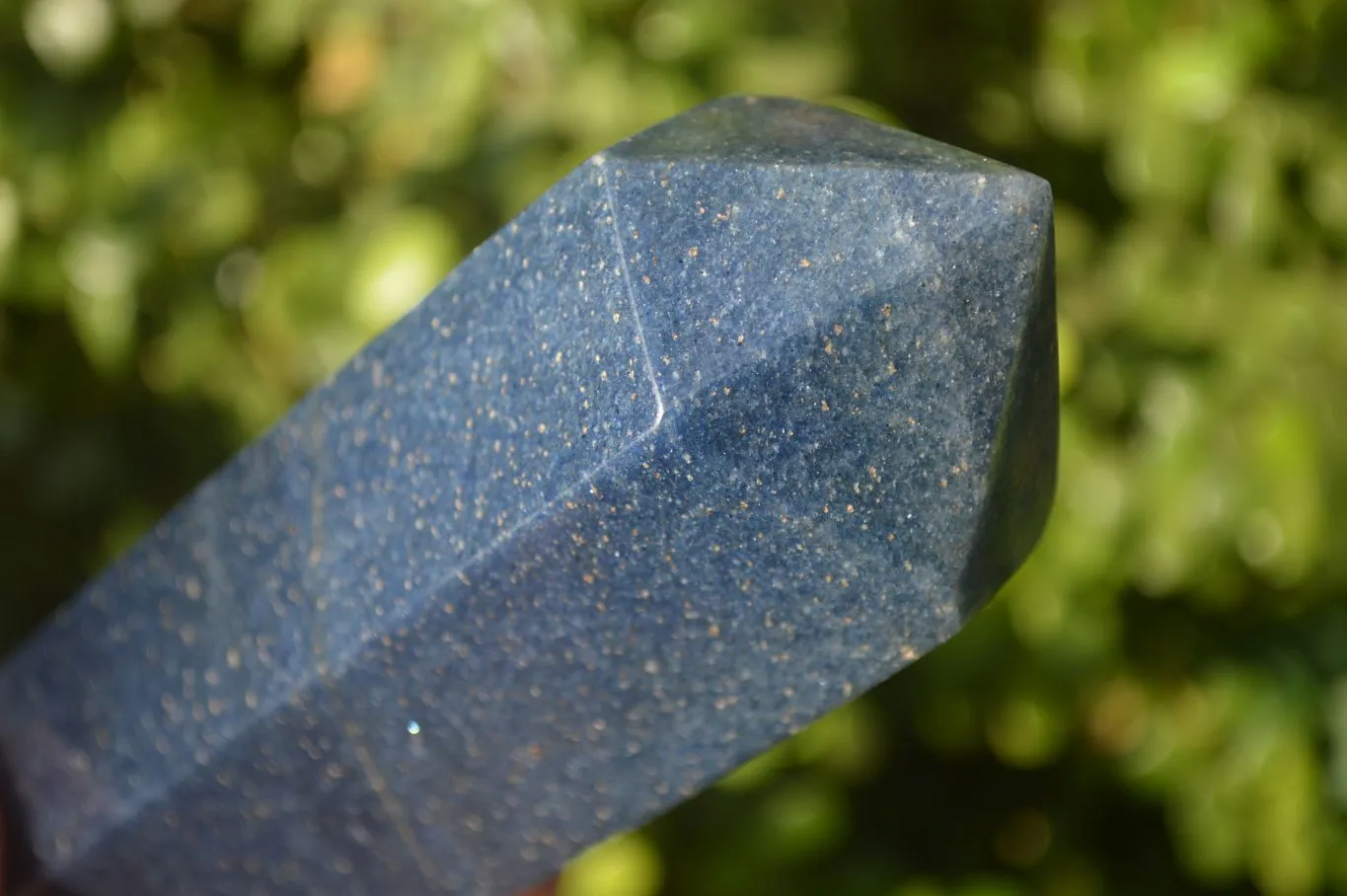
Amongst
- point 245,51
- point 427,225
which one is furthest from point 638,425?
point 245,51

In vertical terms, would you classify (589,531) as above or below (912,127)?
above

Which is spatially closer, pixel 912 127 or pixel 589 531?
pixel 589 531

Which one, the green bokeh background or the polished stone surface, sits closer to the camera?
the polished stone surface

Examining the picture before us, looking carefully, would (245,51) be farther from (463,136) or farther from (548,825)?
(548,825)

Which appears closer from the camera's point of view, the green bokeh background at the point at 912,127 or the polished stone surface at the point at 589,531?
the polished stone surface at the point at 589,531
